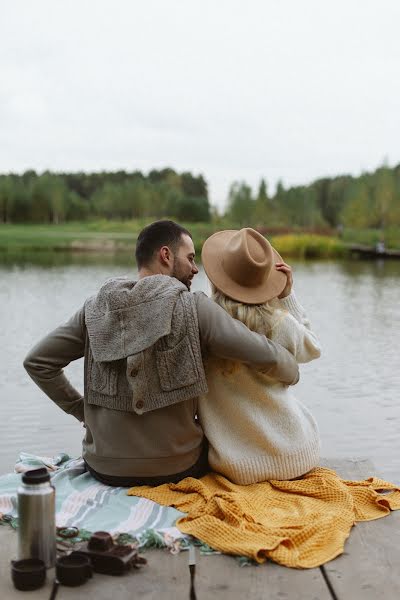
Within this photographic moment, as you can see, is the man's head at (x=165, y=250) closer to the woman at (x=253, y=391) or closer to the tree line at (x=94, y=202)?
the woman at (x=253, y=391)

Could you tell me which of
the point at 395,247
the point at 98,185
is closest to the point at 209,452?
the point at 395,247

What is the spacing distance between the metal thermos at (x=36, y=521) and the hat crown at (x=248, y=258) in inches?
46.5

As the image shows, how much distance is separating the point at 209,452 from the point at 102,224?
72927mm

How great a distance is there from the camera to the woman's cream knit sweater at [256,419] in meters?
3.31

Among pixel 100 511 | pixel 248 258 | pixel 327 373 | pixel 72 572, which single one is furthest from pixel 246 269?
pixel 327 373

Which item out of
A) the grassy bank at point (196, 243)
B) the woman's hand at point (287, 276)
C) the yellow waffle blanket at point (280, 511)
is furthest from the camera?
the grassy bank at point (196, 243)

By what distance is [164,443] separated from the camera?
10.6 ft

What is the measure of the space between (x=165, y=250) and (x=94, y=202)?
82291 mm

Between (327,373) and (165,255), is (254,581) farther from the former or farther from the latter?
(327,373)

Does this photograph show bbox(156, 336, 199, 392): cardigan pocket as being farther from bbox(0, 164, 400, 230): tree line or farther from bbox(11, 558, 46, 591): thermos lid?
bbox(0, 164, 400, 230): tree line

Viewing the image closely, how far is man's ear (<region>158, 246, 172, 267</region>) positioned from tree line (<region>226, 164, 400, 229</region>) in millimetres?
53346

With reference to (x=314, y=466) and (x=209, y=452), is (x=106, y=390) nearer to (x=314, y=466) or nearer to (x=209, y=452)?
(x=209, y=452)

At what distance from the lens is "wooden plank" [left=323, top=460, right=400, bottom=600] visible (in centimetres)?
245

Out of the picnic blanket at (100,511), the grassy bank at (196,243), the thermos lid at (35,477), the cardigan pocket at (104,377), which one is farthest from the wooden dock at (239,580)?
the grassy bank at (196,243)
